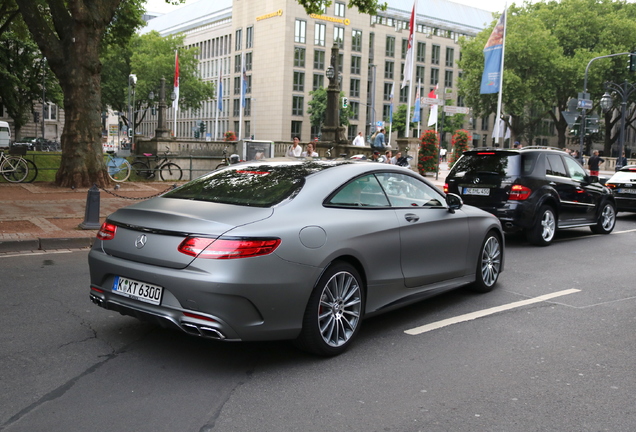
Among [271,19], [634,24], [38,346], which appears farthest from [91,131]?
[271,19]

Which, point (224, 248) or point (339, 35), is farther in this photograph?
point (339, 35)

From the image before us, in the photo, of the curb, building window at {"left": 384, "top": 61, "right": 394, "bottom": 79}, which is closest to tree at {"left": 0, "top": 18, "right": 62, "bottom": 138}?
the curb

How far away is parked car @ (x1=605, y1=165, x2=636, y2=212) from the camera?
16.8 metres

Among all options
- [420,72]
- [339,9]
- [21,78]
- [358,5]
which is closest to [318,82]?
[339,9]

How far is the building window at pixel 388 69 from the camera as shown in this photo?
9153 cm

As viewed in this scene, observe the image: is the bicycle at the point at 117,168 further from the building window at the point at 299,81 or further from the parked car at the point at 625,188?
the building window at the point at 299,81

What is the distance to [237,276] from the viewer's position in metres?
4.27

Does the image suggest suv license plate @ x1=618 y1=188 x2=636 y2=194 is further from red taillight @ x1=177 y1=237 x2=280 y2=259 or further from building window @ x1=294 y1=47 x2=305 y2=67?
building window @ x1=294 y1=47 x2=305 y2=67

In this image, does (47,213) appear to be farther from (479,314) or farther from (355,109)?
(355,109)

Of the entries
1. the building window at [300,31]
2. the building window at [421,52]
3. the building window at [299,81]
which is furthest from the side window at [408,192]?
the building window at [421,52]

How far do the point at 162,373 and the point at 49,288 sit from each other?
10.3 ft

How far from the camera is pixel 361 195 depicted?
552 cm

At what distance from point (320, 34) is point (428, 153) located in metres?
56.0

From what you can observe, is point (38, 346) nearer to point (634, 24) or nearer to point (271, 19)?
point (634, 24)
